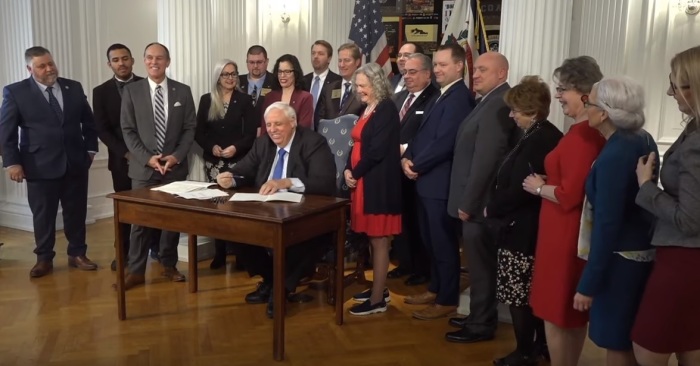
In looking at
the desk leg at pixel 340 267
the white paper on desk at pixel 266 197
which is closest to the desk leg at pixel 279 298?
the white paper on desk at pixel 266 197

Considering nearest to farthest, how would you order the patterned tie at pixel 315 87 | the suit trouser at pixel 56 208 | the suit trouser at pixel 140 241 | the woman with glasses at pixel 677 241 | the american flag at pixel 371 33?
the woman with glasses at pixel 677 241 → the suit trouser at pixel 140 241 → the suit trouser at pixel 56 208 → the patterned tie at pixel 315 87 → the american flag at pixel 371 33

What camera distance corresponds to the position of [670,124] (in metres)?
5.12

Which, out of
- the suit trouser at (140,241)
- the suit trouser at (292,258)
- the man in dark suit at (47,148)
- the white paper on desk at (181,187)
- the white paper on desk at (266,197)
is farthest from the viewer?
the man in dark suit at (47,148)

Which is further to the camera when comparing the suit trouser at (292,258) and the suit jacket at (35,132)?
the suit jacket at (35,132)

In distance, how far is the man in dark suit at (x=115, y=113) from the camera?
4.75 meters

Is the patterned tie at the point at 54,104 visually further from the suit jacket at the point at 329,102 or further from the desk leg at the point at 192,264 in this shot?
the suit jacket at the point at 329,102

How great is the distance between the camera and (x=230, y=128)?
4805 mm

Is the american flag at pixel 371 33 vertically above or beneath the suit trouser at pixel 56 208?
above

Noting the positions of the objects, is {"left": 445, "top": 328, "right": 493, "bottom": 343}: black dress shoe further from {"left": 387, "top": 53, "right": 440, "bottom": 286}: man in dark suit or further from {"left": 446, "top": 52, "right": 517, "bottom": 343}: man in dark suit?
{"left": 387, "top": 53, "right": 440, "bottom": 286}: man in dark suit

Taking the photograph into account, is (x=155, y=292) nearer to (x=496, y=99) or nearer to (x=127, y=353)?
(x=127, y=353)

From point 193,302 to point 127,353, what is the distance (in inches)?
33.5

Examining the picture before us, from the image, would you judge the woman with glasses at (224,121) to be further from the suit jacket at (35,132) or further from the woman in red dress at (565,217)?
the woman in red dress at (565,217)

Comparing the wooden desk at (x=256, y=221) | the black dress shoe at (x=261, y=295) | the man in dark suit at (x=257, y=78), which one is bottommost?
the black dress shoe at (x=261, y=295)

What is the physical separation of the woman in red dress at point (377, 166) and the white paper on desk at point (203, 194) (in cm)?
81
